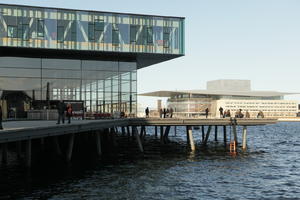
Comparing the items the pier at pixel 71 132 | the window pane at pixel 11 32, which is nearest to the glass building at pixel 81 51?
the window pane at pixel 11 32

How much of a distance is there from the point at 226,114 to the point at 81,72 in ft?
60.4

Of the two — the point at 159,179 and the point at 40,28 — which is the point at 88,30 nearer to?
the point at 40,28

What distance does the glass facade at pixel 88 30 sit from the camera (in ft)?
143

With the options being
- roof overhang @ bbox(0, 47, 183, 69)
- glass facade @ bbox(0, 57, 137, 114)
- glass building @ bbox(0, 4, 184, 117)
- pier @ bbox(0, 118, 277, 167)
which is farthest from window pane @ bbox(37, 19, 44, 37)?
pier @ bbox(0, 118, 277, 167)

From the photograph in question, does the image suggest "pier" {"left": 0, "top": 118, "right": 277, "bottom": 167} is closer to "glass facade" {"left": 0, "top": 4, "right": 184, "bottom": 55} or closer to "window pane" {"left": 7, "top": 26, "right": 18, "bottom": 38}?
"glass facade" {"left": 0, "top": 4, "right": 184, "bottom": 55}

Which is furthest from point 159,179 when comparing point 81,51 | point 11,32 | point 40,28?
point 11,32

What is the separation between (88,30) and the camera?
1818 inches

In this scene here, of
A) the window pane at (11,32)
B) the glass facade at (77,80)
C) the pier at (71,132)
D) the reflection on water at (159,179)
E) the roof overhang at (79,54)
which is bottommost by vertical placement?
the reflection on water at (159,179)

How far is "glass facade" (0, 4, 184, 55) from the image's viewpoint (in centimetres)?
4356

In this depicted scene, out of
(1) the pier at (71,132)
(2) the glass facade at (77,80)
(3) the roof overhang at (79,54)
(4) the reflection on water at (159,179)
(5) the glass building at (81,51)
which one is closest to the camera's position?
(4) the reflection on water at (159,179)

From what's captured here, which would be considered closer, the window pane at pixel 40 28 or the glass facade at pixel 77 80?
the window pane at pixel 40 28

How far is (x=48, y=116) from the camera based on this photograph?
4153 centimetres

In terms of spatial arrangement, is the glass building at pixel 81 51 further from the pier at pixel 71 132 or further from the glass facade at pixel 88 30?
the pier at pixel 71 132

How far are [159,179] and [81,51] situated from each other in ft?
83.8
